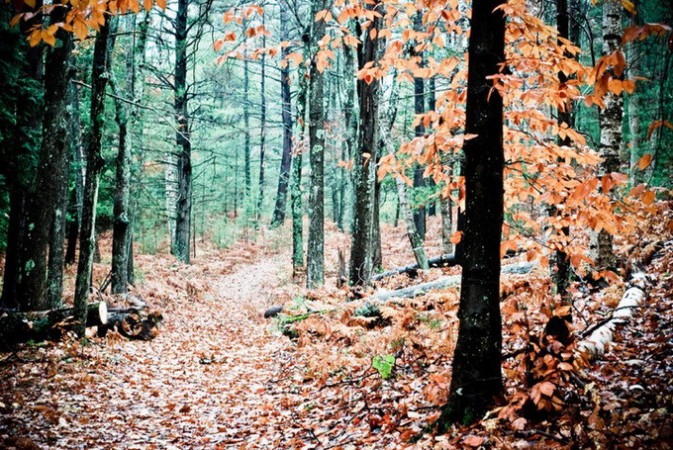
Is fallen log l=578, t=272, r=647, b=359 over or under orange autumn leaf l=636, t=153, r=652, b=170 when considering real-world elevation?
under

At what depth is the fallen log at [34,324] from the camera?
27.2ft

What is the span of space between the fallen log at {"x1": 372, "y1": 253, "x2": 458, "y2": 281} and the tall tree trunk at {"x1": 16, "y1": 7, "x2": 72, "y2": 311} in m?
8.50

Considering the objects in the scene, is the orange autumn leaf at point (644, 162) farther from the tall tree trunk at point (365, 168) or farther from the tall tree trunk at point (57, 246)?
the tall tree trunk at point (57, 246)

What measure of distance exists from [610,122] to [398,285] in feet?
21.9

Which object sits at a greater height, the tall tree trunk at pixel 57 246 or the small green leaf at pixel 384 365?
the tall tree trunk at pixel 57 246

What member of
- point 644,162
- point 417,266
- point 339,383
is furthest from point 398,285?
point 644,162

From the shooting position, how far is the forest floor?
11.5 feet

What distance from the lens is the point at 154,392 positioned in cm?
699

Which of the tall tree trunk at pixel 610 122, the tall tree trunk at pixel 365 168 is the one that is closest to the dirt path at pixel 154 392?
the tall tree trunk at pixel 365 168

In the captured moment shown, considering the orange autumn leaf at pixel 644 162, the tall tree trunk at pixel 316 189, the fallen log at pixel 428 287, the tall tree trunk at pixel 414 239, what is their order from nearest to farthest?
1. the orange autumn leaf at pixel 644 162
2. the fallen log at pixel 428 287
3. the tall tree trunk at pixel 316 189
4. the tall tree trunk at pixel 414 239

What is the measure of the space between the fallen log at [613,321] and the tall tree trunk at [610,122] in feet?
2.53

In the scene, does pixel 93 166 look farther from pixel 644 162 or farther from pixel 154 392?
pixel 644 162

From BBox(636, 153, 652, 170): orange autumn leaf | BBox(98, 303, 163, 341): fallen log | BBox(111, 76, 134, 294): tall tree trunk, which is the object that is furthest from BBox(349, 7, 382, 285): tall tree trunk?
BBox(636, 153, 652, 170): orange autumn leaf

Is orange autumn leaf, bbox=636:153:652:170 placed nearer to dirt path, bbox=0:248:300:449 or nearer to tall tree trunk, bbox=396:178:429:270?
dirt path, bbox=0:248:300:449
